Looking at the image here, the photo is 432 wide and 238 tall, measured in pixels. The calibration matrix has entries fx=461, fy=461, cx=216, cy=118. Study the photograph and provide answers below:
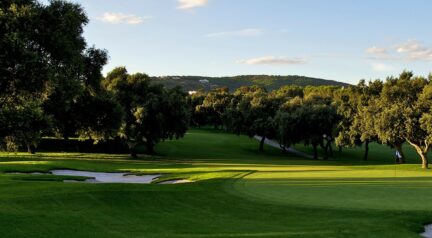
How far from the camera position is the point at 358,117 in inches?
2291

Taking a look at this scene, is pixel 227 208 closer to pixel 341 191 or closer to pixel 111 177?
pixel 341 191

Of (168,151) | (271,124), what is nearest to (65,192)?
(168,151)

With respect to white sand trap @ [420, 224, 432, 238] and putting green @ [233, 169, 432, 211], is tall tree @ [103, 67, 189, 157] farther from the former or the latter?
white sand trap @ [420, 224, 432, 238]

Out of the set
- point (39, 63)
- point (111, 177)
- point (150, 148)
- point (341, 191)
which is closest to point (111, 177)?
point (111, 177)

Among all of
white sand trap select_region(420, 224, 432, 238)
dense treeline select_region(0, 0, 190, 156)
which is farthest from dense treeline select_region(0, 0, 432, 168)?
white sand trap select_region(420, 224, 432, 238)

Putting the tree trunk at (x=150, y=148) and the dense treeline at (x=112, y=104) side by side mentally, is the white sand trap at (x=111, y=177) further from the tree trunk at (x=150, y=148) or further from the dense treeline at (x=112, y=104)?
the tree trunk at (x=150, y=148)

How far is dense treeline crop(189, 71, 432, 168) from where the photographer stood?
4644 cm

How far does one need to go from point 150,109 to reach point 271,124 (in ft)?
93.4

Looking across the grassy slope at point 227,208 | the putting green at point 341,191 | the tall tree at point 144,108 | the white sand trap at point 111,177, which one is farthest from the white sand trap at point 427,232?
the tall tree at point 144,108

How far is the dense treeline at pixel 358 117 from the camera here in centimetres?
4644

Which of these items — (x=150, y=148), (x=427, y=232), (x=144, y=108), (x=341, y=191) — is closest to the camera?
(x=427, y=232)

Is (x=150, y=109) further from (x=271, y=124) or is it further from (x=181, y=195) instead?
(x=181, y=195)

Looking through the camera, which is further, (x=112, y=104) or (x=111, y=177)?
(x=112, y=104)

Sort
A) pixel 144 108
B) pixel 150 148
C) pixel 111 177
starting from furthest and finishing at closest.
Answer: pixel 150 148, pixel 144 108, pixel 111 177
